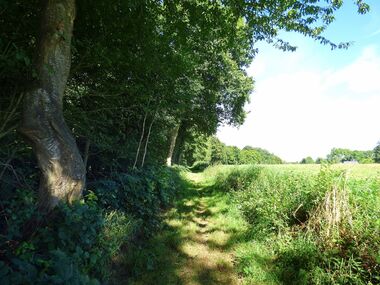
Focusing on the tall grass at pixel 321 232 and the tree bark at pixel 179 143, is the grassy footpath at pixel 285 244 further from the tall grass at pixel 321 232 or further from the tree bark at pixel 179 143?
the tree bark at pixel 179 143

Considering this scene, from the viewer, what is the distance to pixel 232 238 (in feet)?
22.0

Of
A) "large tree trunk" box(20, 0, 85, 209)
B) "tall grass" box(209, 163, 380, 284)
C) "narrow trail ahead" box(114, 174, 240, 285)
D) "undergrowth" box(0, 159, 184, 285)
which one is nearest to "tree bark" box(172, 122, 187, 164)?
"narrow trail ahead" box(114, 174, 240, 285)

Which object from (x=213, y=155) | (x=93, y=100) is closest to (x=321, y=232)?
(x=93, y=100)

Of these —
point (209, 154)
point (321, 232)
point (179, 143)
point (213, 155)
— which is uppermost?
point (213, 155)

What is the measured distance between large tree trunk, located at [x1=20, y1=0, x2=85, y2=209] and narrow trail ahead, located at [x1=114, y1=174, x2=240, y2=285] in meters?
1.95

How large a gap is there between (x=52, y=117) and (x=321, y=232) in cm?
465

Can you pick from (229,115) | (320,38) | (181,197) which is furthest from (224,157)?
(320,38)

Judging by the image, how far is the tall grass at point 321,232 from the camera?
4.40 meters

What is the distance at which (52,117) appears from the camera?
3604 millimetres

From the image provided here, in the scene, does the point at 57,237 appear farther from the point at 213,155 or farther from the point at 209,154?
the point at 213,155

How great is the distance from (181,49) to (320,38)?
9.48 feet

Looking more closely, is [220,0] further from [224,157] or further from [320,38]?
[224,157]

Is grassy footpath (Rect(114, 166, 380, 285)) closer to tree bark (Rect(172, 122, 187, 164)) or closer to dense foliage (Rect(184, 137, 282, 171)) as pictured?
tree bark (Rect(172, 122, 187, 164))

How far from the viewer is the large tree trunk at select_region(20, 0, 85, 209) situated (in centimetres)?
351
